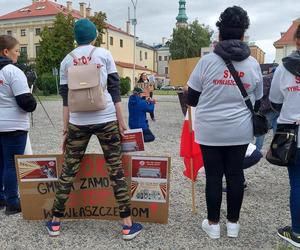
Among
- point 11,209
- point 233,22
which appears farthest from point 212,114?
point 11,209

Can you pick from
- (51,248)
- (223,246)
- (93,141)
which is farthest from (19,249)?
(93,141)

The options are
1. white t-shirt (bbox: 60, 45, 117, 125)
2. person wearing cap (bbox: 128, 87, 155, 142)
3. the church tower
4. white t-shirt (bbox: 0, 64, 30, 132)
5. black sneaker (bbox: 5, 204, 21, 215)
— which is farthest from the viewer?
the church tower

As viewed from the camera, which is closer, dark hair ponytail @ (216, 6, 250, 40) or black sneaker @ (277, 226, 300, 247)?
dark hair ponytail @ (216, 6, 250, 40)

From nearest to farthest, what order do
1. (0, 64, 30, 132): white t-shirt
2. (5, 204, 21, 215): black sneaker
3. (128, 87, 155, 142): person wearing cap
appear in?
(0, 64, 30, 132): white t-shirt, (5, 204, 21, 215): black sneaker, (128, 87, 155, 142): person wearing cap

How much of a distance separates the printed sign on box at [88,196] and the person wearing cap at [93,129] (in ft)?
0.74

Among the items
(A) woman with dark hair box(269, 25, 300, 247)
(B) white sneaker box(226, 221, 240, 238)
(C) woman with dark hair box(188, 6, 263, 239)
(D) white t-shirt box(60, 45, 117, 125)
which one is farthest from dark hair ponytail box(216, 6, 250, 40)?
(B) white sneaker box(226, 221, 240, 238)

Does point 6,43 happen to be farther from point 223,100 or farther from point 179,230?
point 179,230

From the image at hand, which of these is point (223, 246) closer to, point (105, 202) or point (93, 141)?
point (105, 202)

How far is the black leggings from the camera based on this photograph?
132 inches

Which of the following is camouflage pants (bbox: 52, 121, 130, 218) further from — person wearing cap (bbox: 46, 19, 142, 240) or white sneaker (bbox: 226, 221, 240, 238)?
white sneaker (bbox: 226, 221, 240, 238)

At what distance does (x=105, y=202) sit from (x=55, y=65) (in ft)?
129

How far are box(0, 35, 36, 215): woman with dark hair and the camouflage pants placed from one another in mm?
704

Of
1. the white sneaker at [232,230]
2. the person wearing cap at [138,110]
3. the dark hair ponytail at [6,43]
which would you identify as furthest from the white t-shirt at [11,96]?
the person wearing cap at [138,110]

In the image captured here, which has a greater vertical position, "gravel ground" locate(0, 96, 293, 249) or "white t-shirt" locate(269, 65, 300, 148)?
"white t-shirt" locate(269, 65, 300, 148)
